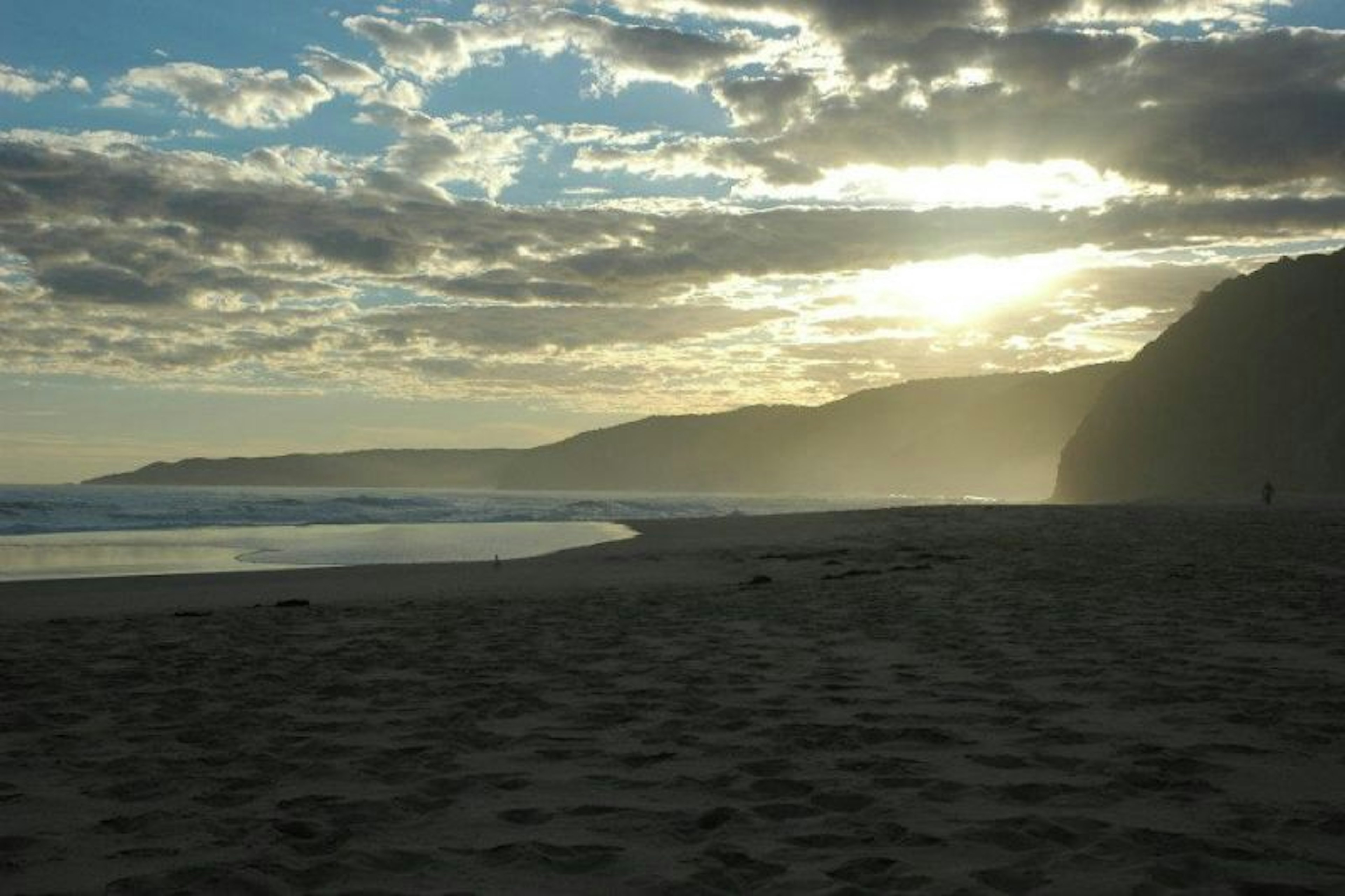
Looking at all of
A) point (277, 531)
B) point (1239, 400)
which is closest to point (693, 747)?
point (277, 531)

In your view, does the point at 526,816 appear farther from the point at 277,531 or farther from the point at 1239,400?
the point at 1239,400

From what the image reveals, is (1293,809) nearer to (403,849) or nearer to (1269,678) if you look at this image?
(1269,678)

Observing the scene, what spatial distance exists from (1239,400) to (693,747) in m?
81.0

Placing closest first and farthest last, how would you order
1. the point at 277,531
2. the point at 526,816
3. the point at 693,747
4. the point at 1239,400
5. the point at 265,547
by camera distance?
the point at 526,816 → the point at 693,747 → the point at 265,547 → the point at 277,531 → the point at 1239,400

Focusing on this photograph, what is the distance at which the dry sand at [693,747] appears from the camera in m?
3.89

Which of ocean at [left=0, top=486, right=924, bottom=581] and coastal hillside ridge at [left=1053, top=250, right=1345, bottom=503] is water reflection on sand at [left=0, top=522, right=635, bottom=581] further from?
coastal hillside ridge at [left=1053, top=250, right=1345, bottom=503]

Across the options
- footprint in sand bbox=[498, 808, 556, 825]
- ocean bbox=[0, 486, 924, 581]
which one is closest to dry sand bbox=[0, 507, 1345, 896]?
footprint in sand bbox=[498, 808, 556, 825]

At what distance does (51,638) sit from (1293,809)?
1028cm

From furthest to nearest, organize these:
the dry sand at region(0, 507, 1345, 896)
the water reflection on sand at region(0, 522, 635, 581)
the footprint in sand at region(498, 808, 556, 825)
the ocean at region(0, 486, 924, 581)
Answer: the ocean at region(0, 486, 924, 581) → the water reflection on sand at region(0, 522, 635, 581) → the footprint in sand at region(498, 808, 556, 825) → the dry sand at region(0, 507, 1345, 896)

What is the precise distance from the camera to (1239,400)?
75.9m

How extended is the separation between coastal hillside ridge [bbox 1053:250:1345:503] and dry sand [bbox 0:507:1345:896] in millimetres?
57384

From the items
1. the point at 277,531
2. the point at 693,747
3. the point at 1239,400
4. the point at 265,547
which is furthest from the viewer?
the point at 1239,400

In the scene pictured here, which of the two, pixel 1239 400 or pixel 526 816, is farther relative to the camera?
pixel 1239 400

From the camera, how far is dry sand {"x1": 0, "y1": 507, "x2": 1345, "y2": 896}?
3887mm
